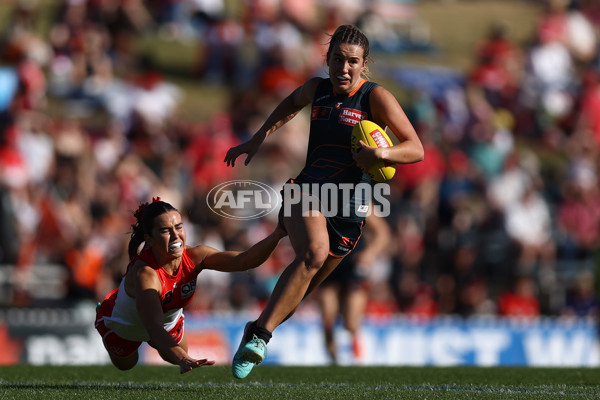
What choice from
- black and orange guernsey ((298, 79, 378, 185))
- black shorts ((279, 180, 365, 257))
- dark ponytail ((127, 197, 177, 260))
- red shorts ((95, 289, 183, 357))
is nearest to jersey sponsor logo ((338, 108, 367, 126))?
black and orange guernsey ((298, 79, 378, 185))

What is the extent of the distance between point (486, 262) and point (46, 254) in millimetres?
6102

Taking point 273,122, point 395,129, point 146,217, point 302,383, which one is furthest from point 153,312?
point 395,129

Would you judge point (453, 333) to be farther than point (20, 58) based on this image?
No

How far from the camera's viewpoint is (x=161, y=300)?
6.43 meters

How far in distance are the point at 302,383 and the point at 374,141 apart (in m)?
1.81

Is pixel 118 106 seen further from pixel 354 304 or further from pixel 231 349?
pixel 354 304

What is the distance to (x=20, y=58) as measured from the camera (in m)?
15.1

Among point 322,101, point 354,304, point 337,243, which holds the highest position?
point 322,101

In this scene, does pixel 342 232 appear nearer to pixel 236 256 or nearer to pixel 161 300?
pixel 236 256

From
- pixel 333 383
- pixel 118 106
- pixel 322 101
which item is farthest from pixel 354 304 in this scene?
pixel 118 106

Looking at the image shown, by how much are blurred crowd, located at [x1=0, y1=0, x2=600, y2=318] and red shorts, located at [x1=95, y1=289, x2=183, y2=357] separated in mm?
4589

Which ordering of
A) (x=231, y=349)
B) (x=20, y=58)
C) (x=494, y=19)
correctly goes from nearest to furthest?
(x=231, y=349) → (x=20, y=58) → (x=494, y=19)

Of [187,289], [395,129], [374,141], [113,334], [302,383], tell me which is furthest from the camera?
[113,334]

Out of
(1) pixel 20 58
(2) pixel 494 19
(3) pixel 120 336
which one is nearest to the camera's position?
(3) pixel 120 336
